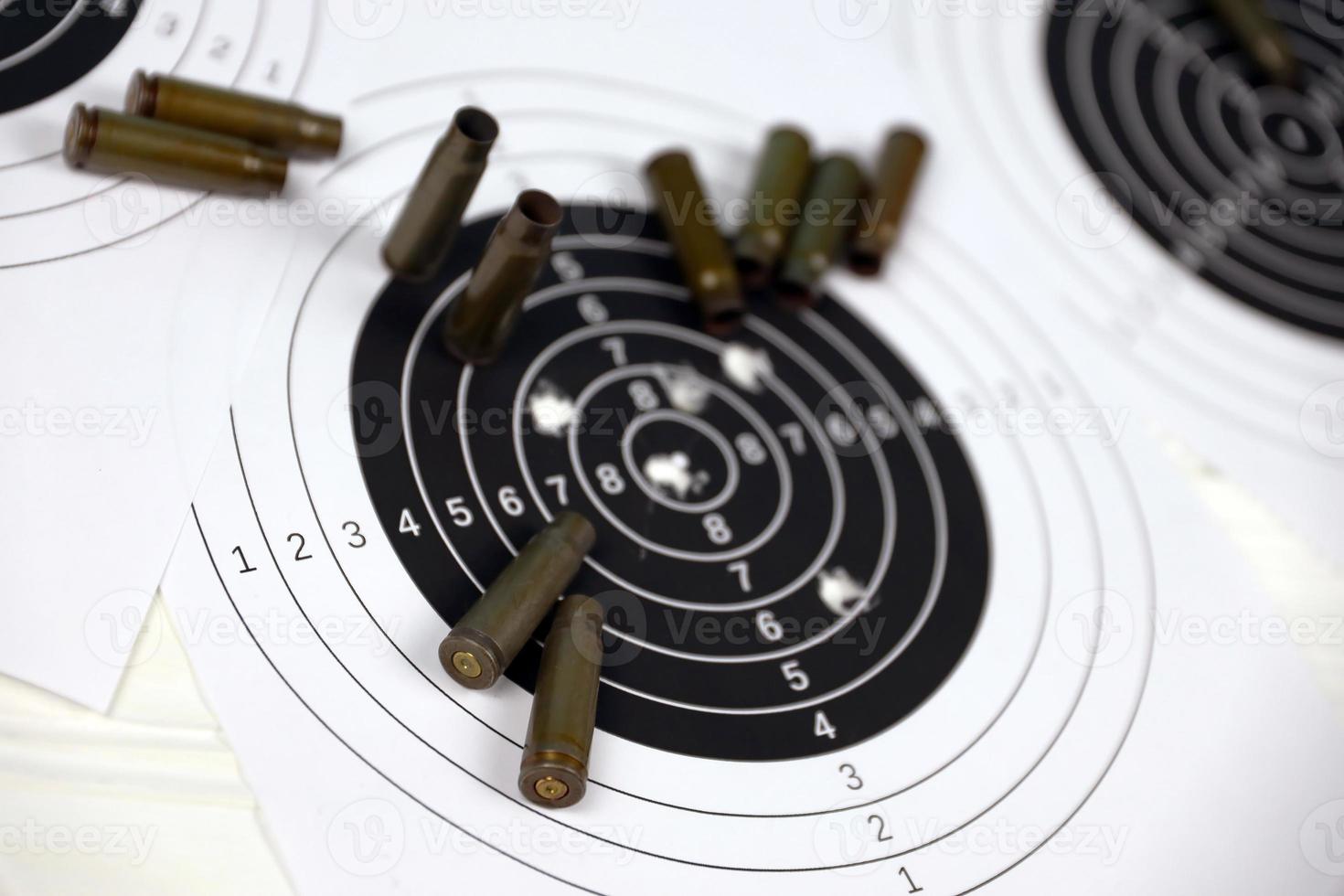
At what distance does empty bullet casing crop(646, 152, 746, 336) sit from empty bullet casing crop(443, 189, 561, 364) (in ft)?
0.86

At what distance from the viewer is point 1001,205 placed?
5.54 feet

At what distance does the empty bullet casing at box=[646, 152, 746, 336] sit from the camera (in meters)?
1.40

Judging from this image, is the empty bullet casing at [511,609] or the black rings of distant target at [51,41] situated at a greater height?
the black rings of distant target at [51,41]

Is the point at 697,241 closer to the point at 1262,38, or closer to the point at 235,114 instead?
the point at 235,114

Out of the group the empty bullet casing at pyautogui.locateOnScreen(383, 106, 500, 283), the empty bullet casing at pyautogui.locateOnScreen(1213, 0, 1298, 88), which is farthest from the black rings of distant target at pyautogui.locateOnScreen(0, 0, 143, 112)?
the empty bullet casing at pyautogui.locateOnScreen(1213, 0, 1298, 88)

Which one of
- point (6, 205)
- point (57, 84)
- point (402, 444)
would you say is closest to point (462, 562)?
point (402, 444)

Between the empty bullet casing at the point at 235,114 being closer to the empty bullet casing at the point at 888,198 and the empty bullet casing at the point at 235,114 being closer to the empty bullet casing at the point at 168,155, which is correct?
the empty bullet casing at the point at 168,155

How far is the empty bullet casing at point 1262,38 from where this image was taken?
1898 mm

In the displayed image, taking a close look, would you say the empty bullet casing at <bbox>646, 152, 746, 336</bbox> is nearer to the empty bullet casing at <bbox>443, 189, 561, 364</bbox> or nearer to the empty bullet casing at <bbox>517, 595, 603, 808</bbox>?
the empty bullet casing at <bbox>443, 189, 561, 364</bbox>

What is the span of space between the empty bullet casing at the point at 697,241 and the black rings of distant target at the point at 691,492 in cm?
3

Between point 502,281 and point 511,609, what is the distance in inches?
14.1

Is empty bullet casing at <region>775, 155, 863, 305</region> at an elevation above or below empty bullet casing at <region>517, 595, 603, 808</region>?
above

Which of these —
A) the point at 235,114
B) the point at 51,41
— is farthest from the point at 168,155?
the point at 51,41

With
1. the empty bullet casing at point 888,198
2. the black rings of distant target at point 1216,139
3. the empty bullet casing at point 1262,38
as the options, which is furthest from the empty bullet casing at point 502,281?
the empty bullet casing at point 1262,38
